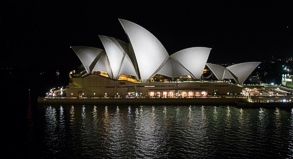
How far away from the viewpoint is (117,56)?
37750mm

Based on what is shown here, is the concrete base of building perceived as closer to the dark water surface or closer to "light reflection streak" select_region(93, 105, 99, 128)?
"light reflection streak" select_region(93, 105, 99, 128)

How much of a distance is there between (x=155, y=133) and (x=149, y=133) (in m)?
0.41

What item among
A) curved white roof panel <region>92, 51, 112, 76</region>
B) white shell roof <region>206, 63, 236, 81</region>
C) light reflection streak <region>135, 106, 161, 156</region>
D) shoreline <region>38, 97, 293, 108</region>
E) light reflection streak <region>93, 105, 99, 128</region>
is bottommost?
light reflection streak <region>135, 106, 161, 156</region>

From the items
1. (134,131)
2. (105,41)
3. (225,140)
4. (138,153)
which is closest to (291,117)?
(225,140)

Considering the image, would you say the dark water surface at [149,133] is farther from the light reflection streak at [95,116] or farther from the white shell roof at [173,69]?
the white shell roof at [173,69]

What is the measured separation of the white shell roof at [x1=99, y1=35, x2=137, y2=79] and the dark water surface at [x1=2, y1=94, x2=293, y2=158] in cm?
838

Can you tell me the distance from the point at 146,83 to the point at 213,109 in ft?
32.2

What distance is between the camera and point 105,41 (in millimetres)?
37125

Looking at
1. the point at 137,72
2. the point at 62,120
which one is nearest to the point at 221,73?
the point at 137,72

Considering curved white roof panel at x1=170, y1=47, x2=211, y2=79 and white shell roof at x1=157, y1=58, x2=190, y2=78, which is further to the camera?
white shell roof at x1=157, y1=58, x2=190, y2=78

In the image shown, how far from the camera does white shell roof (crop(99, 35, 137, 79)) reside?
3717cm

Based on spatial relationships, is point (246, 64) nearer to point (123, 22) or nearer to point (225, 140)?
point (123, 22)

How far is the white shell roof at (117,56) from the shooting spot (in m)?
37.2

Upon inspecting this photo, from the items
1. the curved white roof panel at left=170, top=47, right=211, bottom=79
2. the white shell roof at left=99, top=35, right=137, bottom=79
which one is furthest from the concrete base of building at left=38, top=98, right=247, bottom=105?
the curved white roof panel at left=170, top=47, right=211, bottom=79
